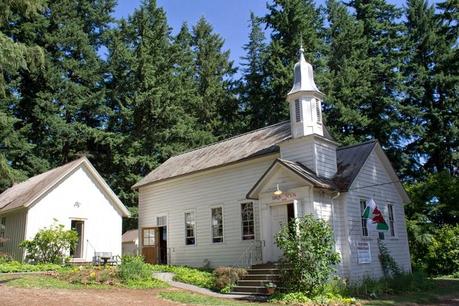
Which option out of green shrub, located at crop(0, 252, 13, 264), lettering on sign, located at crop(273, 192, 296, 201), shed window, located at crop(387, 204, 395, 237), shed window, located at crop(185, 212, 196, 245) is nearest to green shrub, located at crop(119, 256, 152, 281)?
lettering on sign, located at crop(273, 192, 296, 201)

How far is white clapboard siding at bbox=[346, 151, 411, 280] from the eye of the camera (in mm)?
17719

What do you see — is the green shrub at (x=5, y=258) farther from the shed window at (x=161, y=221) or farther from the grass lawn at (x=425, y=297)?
the grass lawn at (x=425, y=297)

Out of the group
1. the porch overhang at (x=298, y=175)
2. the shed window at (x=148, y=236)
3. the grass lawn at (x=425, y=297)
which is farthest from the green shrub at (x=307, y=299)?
the shed window at (x=148, y=236)

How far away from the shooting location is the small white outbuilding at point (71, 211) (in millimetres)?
21881

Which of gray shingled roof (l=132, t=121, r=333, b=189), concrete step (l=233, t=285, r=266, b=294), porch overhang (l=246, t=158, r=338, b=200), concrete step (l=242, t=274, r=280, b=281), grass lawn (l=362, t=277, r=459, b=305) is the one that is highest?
gray shingled roof (l=132, t=121, r=333, b=189)

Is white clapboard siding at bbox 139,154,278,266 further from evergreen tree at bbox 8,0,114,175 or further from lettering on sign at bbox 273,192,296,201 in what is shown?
evergreen tree at bbox 8,0,114,175

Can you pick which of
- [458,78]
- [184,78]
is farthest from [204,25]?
[458,78]

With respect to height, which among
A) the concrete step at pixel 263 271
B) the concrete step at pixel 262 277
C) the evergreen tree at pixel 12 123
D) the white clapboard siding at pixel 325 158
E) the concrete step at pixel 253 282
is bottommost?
the concrete step at pixel 253 282

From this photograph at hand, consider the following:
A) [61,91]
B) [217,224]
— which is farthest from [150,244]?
[61,91]

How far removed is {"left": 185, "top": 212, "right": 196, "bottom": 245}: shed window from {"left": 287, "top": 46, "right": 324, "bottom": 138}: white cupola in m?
7.63

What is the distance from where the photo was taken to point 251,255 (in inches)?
771

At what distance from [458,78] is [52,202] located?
1104 inches

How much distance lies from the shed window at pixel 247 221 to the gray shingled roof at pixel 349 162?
418cm

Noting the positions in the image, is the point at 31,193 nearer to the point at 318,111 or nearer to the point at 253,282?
the point at 253,282
